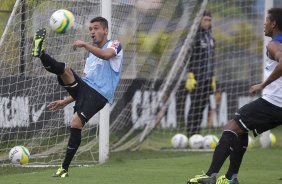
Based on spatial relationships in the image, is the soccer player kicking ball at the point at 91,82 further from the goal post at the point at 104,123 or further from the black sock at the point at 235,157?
the black sock at the point at 235,157

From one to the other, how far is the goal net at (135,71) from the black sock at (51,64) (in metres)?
2.03

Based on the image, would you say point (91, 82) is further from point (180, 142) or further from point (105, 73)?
point (180, 142)

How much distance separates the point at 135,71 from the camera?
43.9 ft

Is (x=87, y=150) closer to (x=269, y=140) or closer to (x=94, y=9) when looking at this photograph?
(x=94, y=9)

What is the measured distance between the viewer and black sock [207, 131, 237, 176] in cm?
807

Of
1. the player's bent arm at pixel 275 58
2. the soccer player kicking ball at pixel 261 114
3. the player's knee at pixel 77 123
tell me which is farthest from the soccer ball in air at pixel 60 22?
the player's bent arm at pixel 275 58

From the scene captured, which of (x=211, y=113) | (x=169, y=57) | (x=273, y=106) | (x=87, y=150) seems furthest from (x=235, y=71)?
(x=273, y=106)

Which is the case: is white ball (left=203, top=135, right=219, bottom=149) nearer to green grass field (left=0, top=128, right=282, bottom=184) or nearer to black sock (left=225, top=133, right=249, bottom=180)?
green grass field (left=0, top=128, right=282, bottom=184)

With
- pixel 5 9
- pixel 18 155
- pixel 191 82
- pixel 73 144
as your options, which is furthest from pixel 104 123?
pixel 191 82

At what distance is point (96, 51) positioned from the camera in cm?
920

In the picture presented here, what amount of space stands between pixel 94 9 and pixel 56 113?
Result: 165cm

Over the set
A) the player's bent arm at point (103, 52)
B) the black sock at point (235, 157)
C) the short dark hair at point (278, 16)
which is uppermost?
the short dark hair at point (278, 16)

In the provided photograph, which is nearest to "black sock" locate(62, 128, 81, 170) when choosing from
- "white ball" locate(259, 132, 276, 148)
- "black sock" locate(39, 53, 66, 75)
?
"black sock" locate(39, 53, 66, 75)

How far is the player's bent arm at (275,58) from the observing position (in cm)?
786
